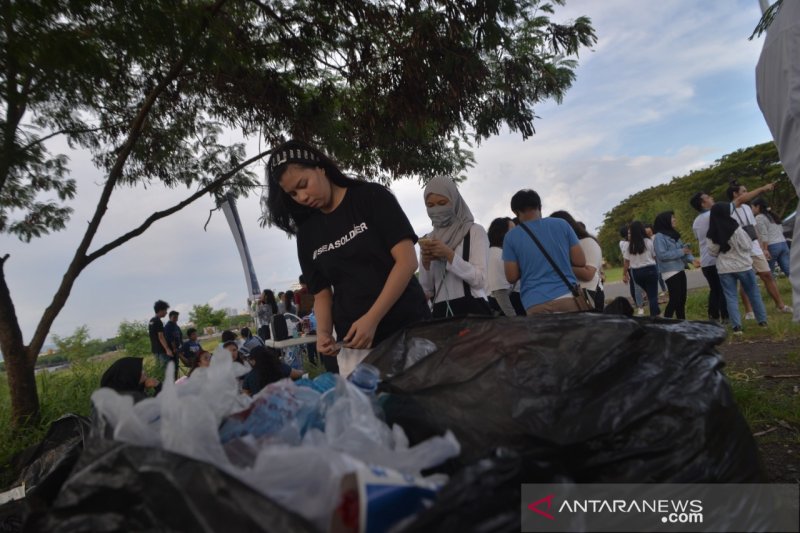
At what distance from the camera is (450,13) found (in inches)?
137

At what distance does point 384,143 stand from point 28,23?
348cm

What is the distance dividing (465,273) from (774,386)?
7.22 feet

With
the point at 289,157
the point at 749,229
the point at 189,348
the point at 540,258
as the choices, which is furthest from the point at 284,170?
the point at 189,348

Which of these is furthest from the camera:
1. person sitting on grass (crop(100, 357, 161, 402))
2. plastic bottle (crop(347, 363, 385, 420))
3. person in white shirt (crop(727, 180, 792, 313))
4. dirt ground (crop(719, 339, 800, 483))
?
person in white shirt (crop(727, 180, 792, 313))

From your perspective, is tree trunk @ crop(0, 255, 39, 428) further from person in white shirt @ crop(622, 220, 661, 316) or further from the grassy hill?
the grassy hill

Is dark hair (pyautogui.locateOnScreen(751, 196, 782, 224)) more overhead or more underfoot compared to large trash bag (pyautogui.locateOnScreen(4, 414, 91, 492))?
more overhead

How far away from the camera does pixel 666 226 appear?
580 centimetres

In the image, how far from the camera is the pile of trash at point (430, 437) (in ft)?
2.47

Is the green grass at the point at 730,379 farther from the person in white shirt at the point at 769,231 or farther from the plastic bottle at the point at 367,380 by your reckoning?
the plastic bottle at the point at 367,380

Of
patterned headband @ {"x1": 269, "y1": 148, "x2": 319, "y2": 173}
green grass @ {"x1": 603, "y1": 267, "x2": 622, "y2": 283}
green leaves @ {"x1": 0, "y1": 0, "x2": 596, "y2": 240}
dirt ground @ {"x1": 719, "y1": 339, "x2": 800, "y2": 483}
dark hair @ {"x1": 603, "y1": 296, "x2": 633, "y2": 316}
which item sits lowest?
green grass @ {"x1": 603, "y1": 267, "x2": 622, "y2": 283}

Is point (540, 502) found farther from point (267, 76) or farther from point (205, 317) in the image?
point (205, 317)

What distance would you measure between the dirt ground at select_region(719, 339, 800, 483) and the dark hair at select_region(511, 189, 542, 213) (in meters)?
1.59

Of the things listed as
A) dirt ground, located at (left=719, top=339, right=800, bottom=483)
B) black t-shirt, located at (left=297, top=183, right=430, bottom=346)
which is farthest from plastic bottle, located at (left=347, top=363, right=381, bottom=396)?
dirt ground, located at (left=719, top=339, right=800, bottom=483)

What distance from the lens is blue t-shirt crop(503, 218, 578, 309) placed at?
271cm
